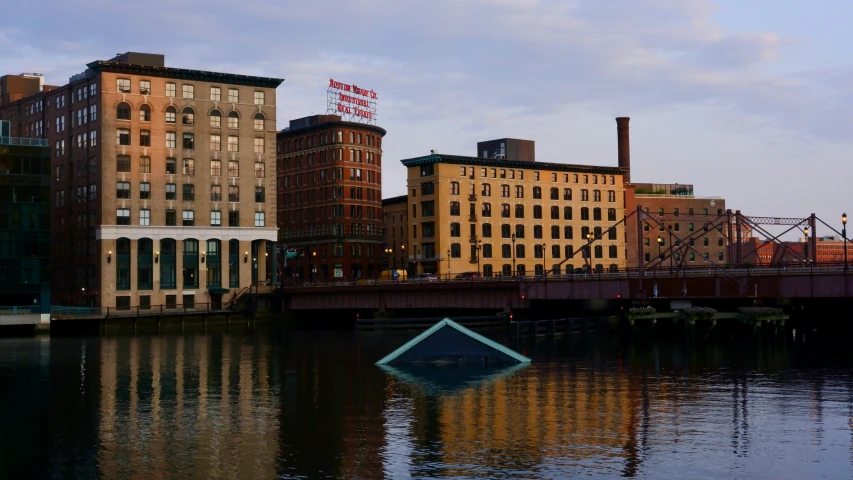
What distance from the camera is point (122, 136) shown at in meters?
141

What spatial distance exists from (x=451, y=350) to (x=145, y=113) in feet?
270

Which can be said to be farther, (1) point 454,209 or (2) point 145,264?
(1) point 454,209

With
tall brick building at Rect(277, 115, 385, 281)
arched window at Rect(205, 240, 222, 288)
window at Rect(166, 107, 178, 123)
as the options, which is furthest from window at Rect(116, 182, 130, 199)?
tall brick building at Rect(277, 115, 385, 281)

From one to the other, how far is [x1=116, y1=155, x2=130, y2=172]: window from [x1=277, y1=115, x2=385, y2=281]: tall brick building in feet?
169

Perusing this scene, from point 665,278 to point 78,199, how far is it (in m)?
90.8

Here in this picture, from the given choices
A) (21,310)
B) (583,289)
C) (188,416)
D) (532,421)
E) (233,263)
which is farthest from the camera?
(233,263)

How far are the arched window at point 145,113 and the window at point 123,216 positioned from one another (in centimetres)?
1319

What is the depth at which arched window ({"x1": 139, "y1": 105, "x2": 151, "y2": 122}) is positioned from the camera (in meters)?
142

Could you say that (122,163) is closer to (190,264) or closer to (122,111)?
(122,111)

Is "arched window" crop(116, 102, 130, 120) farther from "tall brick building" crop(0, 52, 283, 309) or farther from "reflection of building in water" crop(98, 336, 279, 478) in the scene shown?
"reflection of building in water" crop(98, 336, 279, 478)

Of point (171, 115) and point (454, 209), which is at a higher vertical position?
point (171, 115)

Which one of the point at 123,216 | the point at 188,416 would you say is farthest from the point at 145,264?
the point at 188,416

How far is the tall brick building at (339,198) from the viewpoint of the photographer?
190 metres

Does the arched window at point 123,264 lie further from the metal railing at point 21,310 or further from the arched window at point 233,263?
the metal railing at point 21,310
